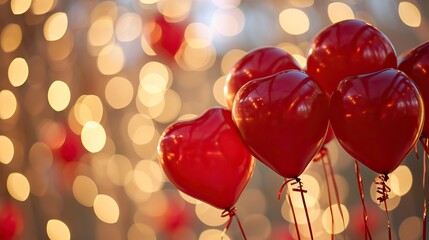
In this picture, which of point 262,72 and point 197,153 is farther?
point 262,72

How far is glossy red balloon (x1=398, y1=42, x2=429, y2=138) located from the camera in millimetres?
1169

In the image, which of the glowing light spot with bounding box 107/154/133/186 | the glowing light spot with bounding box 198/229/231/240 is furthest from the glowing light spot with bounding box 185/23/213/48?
the glowing light spot with bounding box 198/229/231/240

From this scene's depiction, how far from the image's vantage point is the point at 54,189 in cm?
255

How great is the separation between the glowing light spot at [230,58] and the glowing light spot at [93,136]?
0.55 m

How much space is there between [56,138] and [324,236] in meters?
1.13

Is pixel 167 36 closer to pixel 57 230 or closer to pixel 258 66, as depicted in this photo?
pixel 57 230

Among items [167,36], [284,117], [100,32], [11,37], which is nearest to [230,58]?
[167,36]

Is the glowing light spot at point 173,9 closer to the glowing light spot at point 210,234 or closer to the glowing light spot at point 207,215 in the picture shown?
the glowing light spot at point 207,215

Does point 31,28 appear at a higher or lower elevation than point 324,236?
higher

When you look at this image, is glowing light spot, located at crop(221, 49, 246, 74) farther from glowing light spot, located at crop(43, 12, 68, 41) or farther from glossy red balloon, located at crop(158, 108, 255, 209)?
glossy red balloon, located at crop(158, 108, 255, 209)

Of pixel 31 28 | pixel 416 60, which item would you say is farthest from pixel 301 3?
pixel 416 60

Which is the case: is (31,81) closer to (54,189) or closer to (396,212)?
(54,189)

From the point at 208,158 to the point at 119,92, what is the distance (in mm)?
1484

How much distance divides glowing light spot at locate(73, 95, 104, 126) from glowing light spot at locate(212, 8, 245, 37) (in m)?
0.56
